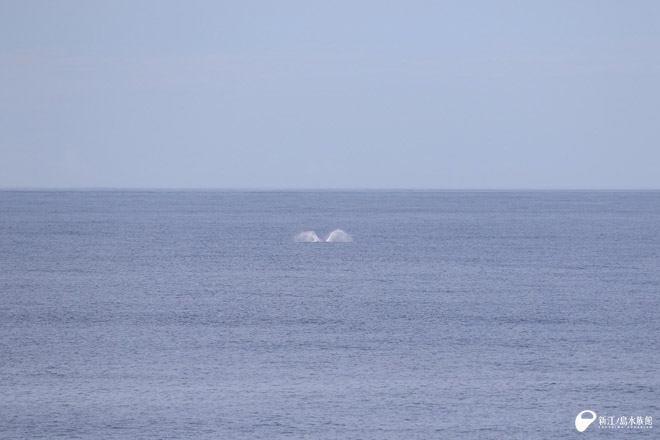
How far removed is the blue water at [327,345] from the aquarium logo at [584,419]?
9.9 inches

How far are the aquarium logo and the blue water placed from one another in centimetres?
25

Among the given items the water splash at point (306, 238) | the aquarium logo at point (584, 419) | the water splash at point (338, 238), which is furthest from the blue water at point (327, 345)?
the water splash at point (338, 238)

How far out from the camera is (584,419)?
34.9 metres

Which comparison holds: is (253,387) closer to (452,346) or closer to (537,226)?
(452,346)

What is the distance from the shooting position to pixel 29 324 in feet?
180

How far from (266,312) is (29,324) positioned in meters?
13.5

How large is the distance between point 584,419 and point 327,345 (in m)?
15.8

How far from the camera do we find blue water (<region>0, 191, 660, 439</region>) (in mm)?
35250

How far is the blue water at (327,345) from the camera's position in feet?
116
